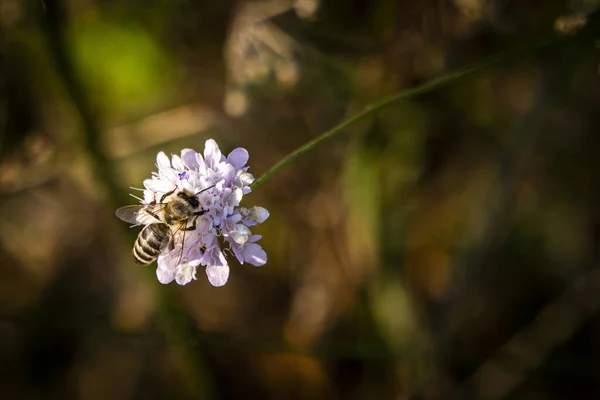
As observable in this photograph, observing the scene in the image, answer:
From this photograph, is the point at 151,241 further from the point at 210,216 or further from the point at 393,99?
the point at 393,99

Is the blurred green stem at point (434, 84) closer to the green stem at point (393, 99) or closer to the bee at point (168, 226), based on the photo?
the green stem at point (393, 99)

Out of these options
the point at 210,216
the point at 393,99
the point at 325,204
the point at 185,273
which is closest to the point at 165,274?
the point at 185,273

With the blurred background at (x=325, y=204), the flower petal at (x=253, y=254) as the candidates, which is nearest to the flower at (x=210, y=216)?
the flower petal at (x=253, y=254)

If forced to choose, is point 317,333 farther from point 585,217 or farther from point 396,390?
point 585,217

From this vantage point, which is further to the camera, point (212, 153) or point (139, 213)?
point (139, 213)

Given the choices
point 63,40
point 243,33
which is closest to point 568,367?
point 243,33

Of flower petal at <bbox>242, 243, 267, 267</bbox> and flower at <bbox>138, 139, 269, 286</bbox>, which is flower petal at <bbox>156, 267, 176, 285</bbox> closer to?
flower at <bbox>138, 139, 269, 286</bbox>
